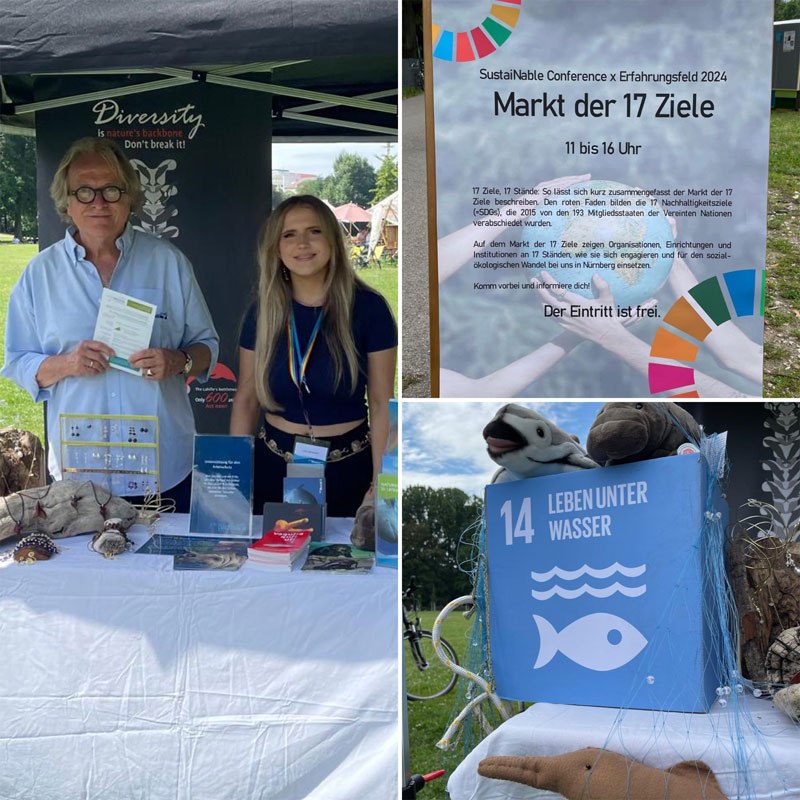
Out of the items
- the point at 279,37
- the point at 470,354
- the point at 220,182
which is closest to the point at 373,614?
the point at 470,354

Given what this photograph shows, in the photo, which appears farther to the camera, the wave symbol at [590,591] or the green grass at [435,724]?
the green grass at [435,724]

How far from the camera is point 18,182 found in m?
3.45

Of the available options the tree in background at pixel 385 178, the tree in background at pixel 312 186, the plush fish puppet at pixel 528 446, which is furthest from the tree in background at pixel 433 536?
the tree in background at pixel 385 178

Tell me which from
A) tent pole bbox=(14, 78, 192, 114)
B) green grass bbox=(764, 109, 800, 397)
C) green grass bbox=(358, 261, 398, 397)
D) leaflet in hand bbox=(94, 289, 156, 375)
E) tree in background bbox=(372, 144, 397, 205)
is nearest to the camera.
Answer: leaflet in hand bbox=(94, 289, 156, 375)

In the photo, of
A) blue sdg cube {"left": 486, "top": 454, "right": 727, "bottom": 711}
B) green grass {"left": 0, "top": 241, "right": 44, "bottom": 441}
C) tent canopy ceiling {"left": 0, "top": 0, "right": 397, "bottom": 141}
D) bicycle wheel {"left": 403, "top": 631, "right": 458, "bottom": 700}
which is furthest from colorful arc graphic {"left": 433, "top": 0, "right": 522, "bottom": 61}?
bicycle wheel {"left": 403, "top": 631, "right": 458, "bottom": 700}

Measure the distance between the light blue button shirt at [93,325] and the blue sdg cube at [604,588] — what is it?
1.28 metres

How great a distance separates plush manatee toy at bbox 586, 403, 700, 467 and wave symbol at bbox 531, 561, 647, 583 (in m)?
0.18

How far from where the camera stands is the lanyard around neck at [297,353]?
2.62 meters

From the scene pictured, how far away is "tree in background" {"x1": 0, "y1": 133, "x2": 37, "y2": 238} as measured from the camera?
3352 mm

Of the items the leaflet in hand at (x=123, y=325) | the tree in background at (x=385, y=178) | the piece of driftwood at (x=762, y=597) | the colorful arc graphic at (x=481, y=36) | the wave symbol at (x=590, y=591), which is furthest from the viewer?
the tree in background at (x=385, y=178)

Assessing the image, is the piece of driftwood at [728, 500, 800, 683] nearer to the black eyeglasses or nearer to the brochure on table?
the brochure on table

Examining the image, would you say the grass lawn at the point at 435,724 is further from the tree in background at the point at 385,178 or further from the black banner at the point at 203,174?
the tree in background at the point at 385,178

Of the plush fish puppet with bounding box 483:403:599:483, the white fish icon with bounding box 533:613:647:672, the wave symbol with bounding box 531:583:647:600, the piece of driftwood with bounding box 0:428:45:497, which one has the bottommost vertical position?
the white fish icon with bounding box 533:613:647:672

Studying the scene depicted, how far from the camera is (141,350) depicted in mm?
2604
